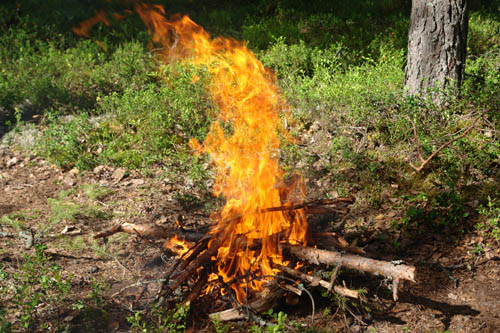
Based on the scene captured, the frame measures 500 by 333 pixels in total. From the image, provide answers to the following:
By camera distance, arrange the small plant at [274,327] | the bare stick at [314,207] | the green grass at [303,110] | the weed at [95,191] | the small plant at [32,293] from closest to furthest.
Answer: the small plant at [274,327] → the small plant at [32,293] → the bare stick at [314,207] → the green grass at [303,110] → the weed at [95,191]

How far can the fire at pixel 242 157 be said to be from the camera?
142 inches

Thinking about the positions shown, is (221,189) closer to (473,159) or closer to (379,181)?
(379,181)

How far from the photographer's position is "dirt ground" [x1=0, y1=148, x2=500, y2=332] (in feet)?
11.3

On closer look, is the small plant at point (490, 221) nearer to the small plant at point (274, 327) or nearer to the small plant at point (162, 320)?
the small plant at point (274, 327)

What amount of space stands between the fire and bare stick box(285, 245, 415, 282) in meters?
0.17

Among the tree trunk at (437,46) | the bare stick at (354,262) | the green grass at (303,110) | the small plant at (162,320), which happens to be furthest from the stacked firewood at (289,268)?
the tree trunk at (437,46)

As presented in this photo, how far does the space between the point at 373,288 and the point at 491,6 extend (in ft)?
28.8

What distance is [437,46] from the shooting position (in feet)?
18.4

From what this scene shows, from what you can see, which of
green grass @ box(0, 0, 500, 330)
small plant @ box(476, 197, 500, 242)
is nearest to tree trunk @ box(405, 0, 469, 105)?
green grass @ box(0, 0, 500, 330)

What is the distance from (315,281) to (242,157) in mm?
2487

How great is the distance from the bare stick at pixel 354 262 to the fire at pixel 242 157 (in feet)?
0.56

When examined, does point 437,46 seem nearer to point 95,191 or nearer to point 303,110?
point 303,110

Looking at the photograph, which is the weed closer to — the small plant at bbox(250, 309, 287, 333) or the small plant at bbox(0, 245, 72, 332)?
the small plant at bbox(0, 245, 72, 332)

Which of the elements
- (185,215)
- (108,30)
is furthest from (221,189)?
(108,30)
